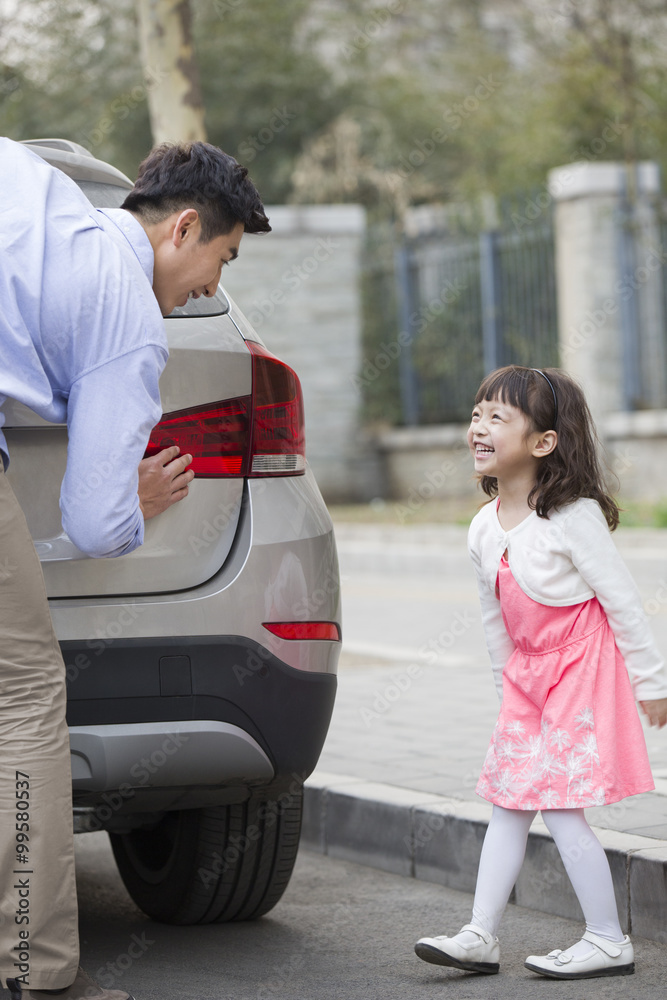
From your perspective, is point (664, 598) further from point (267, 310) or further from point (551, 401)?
point (267, 310)

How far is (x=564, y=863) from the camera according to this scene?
3090 mm

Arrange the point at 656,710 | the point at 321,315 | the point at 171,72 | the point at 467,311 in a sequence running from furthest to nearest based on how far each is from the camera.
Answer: the point at 321,315 → the point at 467,311 → the point at 171,72 → the point at 656,710

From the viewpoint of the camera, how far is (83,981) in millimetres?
2686

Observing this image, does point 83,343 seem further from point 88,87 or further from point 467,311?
point 88,87

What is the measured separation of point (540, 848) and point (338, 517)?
11.7 meters

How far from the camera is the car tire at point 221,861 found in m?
3.35

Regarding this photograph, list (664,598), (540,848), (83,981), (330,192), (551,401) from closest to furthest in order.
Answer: (83,981)
(551,401)
(540,848)
(664,598)
(330,192)

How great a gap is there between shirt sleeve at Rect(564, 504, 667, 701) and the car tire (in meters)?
0.86

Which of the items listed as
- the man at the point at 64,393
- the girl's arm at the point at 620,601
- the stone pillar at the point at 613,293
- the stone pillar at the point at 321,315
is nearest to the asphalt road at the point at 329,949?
the man at the point at 64,393

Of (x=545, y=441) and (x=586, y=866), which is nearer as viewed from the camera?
(x=586, y=866)

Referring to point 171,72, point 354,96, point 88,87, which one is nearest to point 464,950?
point 171,72

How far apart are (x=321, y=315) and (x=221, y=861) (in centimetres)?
1370

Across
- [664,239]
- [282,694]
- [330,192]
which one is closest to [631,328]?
[664,239]

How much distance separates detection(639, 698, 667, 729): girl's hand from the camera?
2979mm
